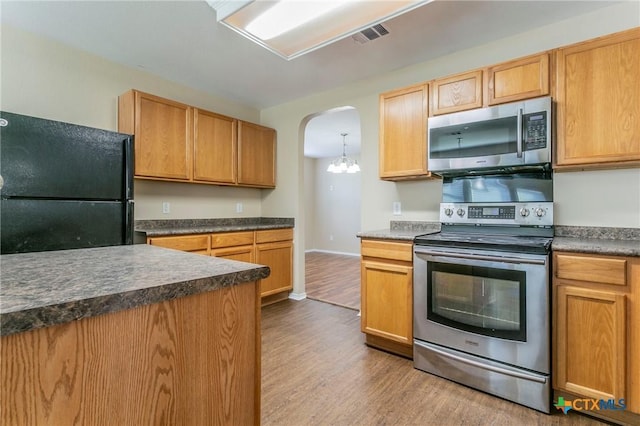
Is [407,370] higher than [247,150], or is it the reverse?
[247,150]

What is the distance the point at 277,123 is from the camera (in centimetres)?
405

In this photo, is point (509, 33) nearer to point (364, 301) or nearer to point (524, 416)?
point (364, 301)

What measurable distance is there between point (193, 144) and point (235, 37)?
1.19 m

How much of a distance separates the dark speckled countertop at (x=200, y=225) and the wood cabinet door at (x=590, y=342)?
2.76 m

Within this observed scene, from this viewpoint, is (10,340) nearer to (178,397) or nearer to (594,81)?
(178,397)

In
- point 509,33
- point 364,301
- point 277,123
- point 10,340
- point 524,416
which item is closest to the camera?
point 10,340

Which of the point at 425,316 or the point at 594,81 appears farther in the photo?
the point at 425,316

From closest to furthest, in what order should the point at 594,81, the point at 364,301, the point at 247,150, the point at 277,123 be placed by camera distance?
the point at 594,81, the point at 364,301, the point at 247,150, the point at 277,123

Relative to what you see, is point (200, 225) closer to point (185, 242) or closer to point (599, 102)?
point (185, 242)

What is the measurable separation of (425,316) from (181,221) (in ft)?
8.76

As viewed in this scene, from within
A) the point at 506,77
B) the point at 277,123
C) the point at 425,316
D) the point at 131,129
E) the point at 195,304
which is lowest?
the point at 425,316

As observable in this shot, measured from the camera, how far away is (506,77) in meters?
2.11

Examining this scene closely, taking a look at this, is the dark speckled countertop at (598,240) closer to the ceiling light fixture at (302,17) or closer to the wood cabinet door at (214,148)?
the ceiling light fixture at (302,17)

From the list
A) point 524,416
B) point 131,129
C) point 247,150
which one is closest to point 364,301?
point 524,416
